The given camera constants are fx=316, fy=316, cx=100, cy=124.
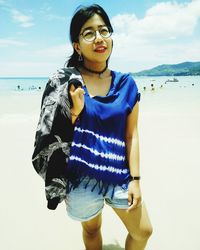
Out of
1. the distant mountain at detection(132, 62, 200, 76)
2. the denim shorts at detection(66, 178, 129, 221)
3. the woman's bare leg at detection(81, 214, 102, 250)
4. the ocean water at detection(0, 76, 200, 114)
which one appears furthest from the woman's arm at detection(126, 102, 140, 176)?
the distant mountain at detection(132, 62, 200, 76)

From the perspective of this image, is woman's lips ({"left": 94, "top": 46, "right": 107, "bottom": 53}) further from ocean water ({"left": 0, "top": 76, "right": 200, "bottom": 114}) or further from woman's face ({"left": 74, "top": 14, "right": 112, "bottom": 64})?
ocean water ({"left": 0, "top": 76, "right": 200, "bottom": 114})

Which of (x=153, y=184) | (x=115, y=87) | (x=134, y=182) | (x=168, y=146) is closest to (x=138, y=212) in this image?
(x=134, y=182)

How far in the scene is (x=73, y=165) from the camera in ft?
6.42

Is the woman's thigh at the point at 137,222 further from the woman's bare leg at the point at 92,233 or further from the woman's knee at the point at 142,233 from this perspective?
the woman's bare leg at the point at 92,233

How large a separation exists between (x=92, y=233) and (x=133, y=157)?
85 centimetres

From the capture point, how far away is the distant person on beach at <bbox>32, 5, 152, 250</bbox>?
6.35 ft

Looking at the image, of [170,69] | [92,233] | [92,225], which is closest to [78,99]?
[92,225]

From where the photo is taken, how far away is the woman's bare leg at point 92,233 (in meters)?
2.42

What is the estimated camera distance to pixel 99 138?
1.95 meters

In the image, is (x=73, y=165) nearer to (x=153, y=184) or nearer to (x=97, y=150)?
(x=97, y=150)

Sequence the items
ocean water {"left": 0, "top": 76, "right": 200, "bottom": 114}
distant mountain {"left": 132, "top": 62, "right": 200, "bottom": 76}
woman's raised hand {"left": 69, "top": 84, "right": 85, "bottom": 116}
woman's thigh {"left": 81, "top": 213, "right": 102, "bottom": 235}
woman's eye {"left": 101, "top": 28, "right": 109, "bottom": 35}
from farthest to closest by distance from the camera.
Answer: distant mountain {"left": 132, "top": 62, "right": 200, "bottom": 76} → ocean water {"left": 0, "top": 76, "right": 200, "bottom": 114} → woman's thigh {"left": 81, "top": 213, "right": 102, "bottom": 235} → woman's eye {"left": 101, "top": 28, "right": 109, "bottom": 35} → woman's raised hand {"left": 69, "top": 84, "right": 85, "bottom": 116}

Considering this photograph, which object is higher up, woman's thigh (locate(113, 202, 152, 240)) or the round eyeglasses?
the round eyeglasses

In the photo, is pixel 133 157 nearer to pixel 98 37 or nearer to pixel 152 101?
pixel 98 37

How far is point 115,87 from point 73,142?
1.46ft
